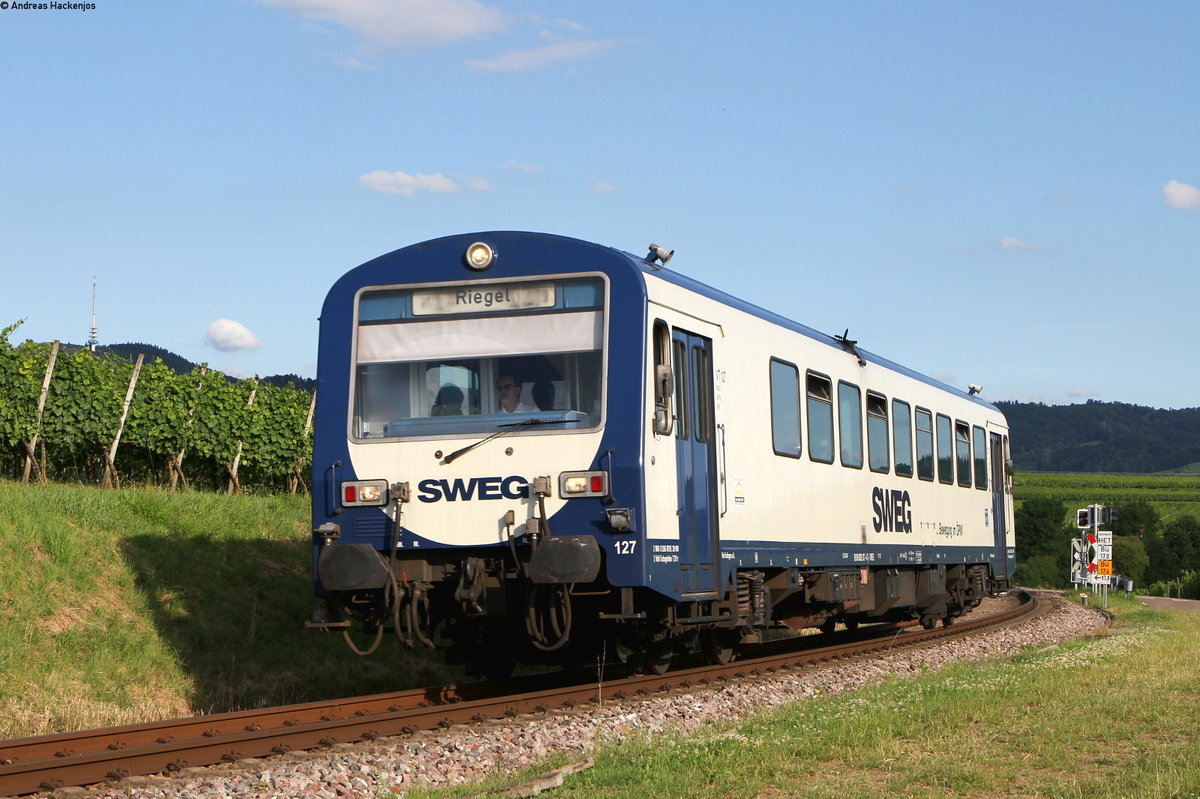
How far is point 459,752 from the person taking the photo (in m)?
8.45

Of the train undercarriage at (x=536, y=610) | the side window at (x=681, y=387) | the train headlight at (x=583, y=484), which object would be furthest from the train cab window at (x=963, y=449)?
the train headlight at (x=583, y=484)

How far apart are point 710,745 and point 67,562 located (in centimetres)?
778

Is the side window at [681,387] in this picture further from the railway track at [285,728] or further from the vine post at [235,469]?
the vine post at [235,469]

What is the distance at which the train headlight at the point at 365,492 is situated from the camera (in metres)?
10.4

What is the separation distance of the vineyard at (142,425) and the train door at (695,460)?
42.6 feet

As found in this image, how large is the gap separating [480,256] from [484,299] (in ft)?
1.12

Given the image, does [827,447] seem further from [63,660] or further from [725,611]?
[63,660]

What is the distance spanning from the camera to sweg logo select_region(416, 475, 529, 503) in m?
10.3

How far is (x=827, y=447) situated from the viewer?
47.6 ft

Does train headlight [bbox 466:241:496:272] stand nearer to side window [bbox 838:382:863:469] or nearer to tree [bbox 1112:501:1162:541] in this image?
side window [bbox 838:382:863:469]

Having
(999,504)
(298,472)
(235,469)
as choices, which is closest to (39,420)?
(235,469)

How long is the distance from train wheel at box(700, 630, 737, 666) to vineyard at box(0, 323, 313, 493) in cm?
1191

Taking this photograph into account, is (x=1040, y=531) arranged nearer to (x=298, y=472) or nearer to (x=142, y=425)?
(x=298, y=472)

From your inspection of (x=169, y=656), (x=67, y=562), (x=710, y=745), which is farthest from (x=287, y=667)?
(x=710, y=745)
